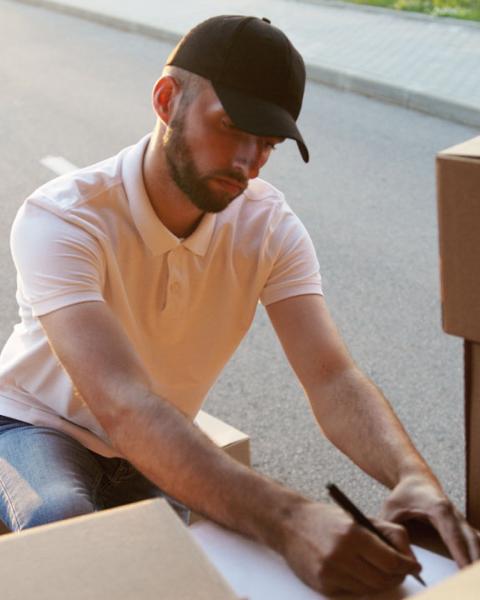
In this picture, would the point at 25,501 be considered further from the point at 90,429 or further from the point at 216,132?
the point at 216,132

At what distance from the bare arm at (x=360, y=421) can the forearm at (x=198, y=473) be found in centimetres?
22

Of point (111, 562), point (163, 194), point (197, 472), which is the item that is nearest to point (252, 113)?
point (163, 194)

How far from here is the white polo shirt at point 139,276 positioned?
213 centimetres

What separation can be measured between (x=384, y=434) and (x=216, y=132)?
64 centimetres

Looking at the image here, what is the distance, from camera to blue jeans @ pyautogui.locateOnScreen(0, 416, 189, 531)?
200 centimetres

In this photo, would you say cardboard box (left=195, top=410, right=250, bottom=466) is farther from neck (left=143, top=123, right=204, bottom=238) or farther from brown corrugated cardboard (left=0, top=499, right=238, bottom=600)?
brown corrugated cardboard (left=0, top=499, right=238, bottom=600)

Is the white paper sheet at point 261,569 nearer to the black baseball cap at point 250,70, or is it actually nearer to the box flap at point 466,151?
the box flap at point 466,151

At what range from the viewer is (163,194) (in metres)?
2.29

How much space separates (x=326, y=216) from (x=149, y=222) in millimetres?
3361

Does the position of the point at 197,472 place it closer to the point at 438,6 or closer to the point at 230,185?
the point at 230,185

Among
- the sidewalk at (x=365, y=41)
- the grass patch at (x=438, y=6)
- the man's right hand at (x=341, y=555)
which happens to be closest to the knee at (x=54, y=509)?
the man's right hand at (x=341, y=555)

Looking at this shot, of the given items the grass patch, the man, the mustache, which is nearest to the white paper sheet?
the man

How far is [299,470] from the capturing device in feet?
11.6

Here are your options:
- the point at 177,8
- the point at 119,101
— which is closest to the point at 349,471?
the point at 119,101
